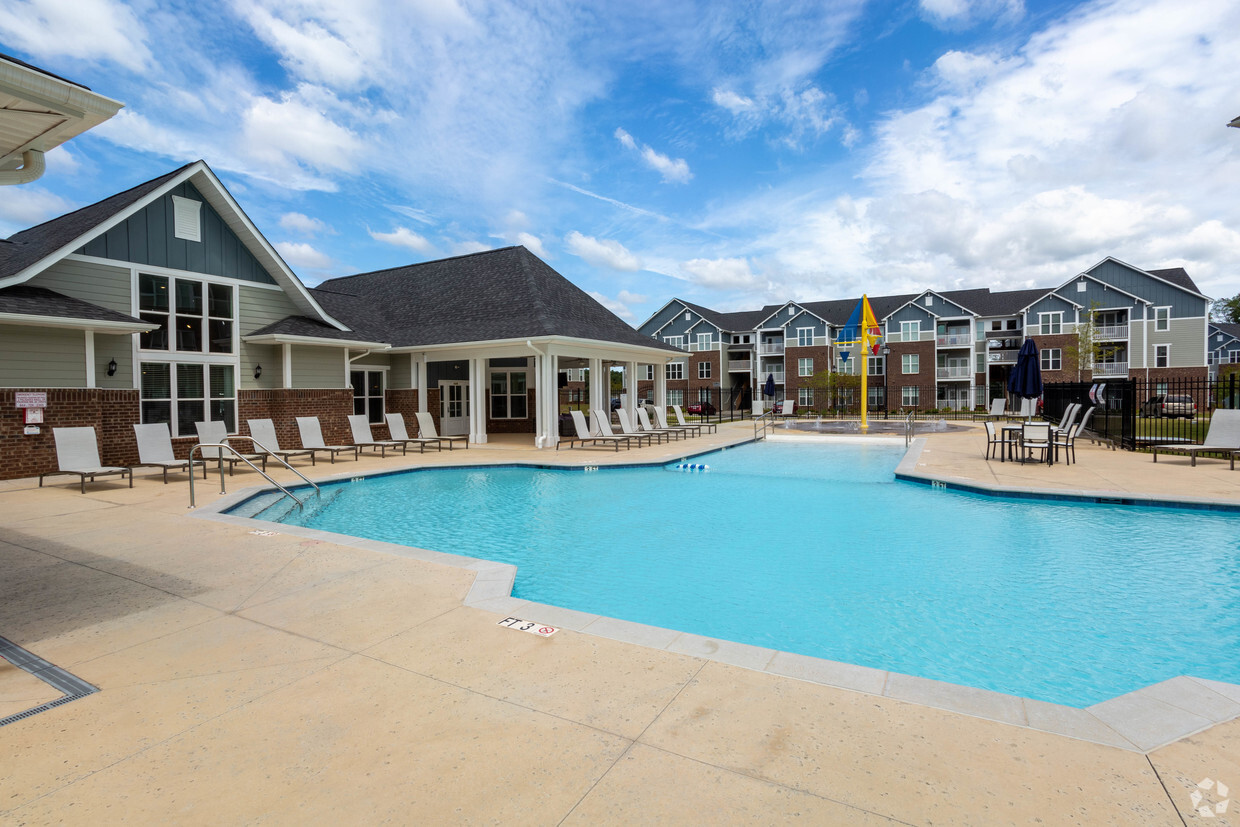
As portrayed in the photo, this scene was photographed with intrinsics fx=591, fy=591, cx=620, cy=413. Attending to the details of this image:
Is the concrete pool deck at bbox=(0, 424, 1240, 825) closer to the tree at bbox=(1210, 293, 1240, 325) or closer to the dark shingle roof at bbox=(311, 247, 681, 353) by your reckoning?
the dark shingle roof at bbox=(311, 247, 681, 353)

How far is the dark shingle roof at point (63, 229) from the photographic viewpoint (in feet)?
39.1

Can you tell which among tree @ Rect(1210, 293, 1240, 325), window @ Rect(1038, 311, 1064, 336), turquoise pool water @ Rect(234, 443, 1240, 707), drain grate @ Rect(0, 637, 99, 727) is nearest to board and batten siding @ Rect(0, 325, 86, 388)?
turquoise pool water @ Rect(234, 443, 1240, 707)

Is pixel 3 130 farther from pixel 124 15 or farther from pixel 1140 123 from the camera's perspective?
pixel 1140 123

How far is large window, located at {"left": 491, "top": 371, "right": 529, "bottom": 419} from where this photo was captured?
77.7ft

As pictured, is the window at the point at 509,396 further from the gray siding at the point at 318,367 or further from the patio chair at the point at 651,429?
the gray siding at the point at 318,367

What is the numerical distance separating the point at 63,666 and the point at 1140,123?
72.3 feet

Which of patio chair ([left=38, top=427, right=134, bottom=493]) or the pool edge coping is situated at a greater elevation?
patio chair ([left=38, top=427, right=134, bottom=493])

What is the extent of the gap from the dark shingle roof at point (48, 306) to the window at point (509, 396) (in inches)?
501

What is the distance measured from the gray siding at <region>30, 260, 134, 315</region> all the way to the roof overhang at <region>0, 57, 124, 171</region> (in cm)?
940

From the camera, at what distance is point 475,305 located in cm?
2011

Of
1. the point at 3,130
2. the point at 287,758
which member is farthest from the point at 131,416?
the point at 287,758

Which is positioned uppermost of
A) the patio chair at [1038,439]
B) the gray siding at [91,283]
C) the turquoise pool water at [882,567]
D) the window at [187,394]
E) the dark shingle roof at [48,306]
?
the gray siding at [91,283]

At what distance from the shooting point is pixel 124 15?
11469mm

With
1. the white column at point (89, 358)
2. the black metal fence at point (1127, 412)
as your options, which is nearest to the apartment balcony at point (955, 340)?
the black metal fence at point (1127, 412)
